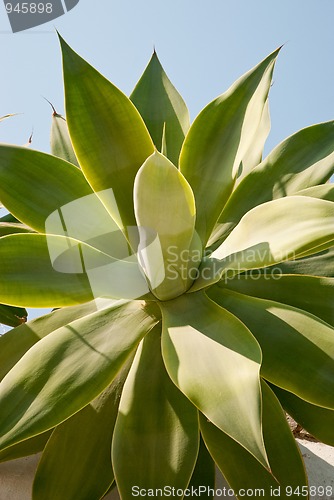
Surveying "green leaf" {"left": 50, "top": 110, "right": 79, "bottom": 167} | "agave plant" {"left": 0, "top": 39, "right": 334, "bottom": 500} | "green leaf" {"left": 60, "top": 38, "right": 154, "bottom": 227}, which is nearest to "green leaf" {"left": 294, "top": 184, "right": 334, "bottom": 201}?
Answer: "agave plant" {"left": 0, "top": 39, "right": 334, "bottom": 500}

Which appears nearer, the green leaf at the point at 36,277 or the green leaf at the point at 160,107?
the green leaf at the point at 36,277

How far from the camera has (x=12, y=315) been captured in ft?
3.21

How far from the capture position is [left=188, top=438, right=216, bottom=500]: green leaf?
2.30 ft

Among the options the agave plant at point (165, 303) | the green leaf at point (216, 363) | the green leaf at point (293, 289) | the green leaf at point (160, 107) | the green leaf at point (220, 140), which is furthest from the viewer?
the green leaf at point (160, 107)

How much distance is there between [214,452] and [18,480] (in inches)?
12.9

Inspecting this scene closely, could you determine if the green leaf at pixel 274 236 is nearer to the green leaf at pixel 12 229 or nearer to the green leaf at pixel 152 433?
the green leaf at pixel 152 433

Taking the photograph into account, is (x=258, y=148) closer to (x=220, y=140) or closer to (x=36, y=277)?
(x=220, y=140)

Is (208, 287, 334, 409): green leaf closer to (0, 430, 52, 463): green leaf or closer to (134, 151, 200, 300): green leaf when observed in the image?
(134, 151, 200, 300): green leaf

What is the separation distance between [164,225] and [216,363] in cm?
21

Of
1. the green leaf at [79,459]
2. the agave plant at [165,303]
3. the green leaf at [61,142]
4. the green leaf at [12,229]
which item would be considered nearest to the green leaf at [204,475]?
the agave plant at [165,303]

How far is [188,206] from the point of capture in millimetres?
713

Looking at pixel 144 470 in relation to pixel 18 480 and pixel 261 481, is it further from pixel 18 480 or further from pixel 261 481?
pixel 18 480

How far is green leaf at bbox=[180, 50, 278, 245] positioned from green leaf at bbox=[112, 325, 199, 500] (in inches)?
9.8

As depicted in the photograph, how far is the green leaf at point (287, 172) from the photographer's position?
86 cm
